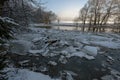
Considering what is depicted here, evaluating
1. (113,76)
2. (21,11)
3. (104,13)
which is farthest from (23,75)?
(104,13)

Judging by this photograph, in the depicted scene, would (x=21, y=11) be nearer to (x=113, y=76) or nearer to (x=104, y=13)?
(x=113, y=76)

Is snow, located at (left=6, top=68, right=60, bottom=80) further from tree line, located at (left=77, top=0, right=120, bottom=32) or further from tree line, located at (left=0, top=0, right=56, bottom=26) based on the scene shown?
tree line, located at (left=77, top=0, right=120, bottom=32)

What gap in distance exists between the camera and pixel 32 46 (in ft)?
26.4

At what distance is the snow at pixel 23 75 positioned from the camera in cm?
493

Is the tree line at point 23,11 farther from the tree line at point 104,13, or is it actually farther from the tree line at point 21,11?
the tree line at point 104,13

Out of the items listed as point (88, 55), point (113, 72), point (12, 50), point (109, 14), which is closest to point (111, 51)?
point (88, 55)

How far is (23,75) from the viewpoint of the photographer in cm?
506

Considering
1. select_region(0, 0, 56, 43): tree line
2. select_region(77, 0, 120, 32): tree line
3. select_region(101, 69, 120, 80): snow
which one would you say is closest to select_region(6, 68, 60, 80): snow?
select_region(0, 0, 56, 43): tree line

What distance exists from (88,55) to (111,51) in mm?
1332

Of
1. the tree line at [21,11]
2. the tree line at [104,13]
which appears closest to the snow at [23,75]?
the tree line at [21,11]

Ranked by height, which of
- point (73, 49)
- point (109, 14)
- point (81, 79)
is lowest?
point (81, 79)

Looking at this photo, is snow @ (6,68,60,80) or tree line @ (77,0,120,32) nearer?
snow @ (6,68,60,80)

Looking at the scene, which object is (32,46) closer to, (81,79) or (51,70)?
(51,70)

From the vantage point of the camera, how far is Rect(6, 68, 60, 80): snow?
4.93 meters
